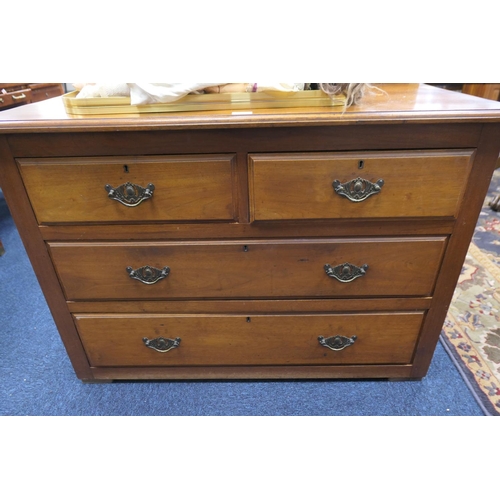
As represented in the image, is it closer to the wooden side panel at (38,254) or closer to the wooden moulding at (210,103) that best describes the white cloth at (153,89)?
the wooden moulding at (210,103)

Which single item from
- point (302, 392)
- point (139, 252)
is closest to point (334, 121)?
point (139, 252)

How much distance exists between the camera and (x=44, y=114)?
78 cm

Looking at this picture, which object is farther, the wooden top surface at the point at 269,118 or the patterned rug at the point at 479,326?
the patterned rug at the point at 479,326

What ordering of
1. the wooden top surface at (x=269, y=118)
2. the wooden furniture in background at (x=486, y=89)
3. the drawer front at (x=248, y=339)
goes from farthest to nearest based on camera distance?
the wooden furniture in background at (x=486, y=89) → the drawer front at (x=248, y=339) → the wooden top surface at (x=269, y=118)

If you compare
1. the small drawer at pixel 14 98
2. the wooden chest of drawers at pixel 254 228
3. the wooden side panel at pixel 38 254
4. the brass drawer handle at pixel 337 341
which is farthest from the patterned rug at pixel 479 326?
the small drawer at pixel 14 98

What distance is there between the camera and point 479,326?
50.7 inches

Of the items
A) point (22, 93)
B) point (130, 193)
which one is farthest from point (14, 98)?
point (130, 193)

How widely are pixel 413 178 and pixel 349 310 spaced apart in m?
0.39

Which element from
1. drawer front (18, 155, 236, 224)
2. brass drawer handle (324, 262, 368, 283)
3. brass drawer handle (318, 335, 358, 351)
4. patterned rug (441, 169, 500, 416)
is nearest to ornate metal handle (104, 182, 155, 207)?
drawer front (18, 155, 236, 224)

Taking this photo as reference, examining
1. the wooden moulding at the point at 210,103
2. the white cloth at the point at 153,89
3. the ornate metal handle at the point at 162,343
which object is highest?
the white cloth at the point at 153,89

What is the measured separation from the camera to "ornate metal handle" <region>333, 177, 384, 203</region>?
2.49 feet

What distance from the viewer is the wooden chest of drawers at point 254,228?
73cm

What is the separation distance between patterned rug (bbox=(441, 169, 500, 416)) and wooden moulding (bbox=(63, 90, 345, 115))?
95 centimetres

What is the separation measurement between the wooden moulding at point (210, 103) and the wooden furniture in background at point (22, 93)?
1.47 m
